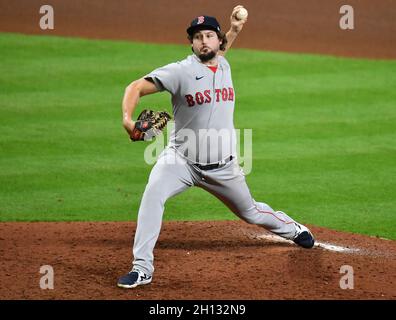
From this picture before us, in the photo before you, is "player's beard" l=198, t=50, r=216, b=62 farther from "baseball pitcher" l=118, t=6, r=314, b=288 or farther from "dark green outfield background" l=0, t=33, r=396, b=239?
"dark green outfield background" l=0, t=33, r=396, b=239

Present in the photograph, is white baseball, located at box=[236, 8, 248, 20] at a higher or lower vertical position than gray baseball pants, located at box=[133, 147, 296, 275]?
higher

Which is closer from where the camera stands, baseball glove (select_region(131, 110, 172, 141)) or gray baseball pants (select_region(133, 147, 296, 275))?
baseball glove (select_region(131, 110, 172, 141))

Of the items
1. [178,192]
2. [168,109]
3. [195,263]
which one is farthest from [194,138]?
[168,109]

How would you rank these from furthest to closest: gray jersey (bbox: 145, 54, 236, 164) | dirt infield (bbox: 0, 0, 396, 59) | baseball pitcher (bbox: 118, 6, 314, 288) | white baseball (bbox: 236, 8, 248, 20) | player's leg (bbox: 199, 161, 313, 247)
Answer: dirt infield (bbox: 0, 0, 396, 59)
white baseball (bbox: 236, 8, 248, 20)
player's leg (bbox: 199, 161, 313, 247)
gray jersey (bbox: 145, 54, 236, 164)
baseball pitcher (bbox: 118, 6, 314, 288)

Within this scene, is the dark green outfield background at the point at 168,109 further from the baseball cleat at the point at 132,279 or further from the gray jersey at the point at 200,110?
the baseball cleat at the point at 132,279

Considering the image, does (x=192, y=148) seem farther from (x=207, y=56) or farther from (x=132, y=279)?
(x=132, y=279)

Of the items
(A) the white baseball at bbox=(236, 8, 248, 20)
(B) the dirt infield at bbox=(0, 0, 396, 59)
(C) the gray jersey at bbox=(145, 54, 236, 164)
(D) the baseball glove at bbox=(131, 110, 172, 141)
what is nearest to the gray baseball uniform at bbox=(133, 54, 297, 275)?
(C) the gray jersey at bbox=(145, 54, 236, 164)

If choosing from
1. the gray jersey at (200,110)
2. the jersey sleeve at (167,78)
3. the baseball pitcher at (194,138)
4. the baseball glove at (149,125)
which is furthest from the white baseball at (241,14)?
the baseball glove at (149,125)
